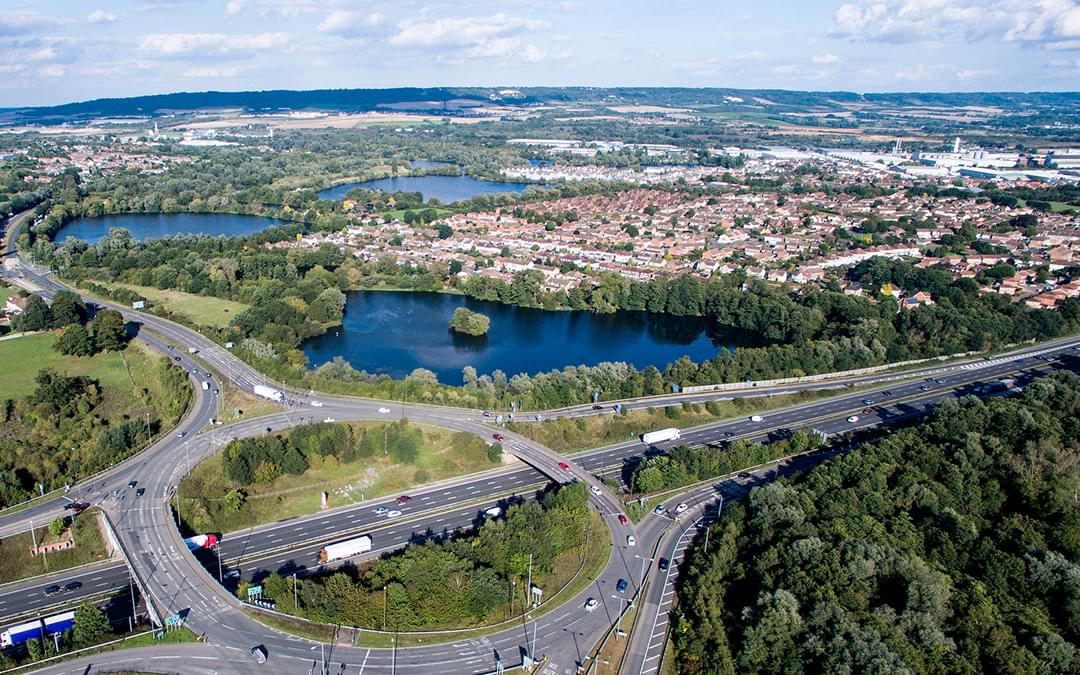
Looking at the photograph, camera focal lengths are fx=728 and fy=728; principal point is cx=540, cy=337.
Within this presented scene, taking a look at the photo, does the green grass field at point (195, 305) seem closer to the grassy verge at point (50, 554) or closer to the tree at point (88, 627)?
the grassy verge at point (50, 554)

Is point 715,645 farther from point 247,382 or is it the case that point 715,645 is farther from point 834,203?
→ point 834,203

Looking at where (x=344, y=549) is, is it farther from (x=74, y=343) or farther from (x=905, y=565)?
(x=74, y=343)

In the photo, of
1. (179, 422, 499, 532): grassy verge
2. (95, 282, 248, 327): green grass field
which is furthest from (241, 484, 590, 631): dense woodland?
(95, 282, 248, 327): green grass field

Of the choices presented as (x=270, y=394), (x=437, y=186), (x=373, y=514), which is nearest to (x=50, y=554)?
(x=373, y=514)

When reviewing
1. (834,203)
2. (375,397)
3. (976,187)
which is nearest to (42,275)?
(375,397)

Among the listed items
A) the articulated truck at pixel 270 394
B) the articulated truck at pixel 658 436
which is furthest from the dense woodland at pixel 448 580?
the articulated truck at pixel 270 394
